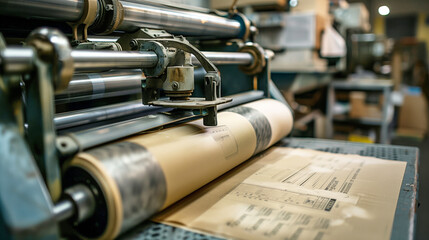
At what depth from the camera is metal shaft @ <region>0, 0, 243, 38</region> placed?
761mm

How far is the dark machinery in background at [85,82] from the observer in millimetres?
506

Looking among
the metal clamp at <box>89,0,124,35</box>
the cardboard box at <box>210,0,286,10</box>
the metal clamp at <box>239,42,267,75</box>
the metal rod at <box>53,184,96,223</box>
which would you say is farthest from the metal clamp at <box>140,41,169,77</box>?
the cardboard box at <box>210,0,286,10</box>

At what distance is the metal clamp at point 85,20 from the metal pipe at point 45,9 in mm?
11

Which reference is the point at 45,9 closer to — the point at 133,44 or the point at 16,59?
the point at 133,44

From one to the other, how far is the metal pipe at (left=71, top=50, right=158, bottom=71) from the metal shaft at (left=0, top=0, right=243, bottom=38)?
0.21m

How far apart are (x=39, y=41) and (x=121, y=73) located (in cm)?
52

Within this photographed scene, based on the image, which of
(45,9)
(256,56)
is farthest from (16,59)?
(256,56)

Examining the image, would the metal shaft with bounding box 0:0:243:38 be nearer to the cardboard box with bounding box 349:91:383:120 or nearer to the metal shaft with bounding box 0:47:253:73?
the metal shaft with bounding box 0:47:253:73

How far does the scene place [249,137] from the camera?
0.97m

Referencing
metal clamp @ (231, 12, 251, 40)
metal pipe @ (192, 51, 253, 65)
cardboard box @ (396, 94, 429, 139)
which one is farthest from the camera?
cardboard box @ (396, 94, 429, 139)

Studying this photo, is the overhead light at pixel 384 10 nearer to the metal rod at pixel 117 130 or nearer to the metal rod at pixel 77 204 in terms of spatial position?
the metal rod at pixel 117 130

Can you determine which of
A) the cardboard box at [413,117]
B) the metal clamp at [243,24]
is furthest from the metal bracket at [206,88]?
the cardboard box at [413,117]

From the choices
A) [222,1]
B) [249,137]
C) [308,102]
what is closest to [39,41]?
[249,137]

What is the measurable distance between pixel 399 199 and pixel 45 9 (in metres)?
0.88
